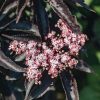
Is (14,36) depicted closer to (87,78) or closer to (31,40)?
(31,40)

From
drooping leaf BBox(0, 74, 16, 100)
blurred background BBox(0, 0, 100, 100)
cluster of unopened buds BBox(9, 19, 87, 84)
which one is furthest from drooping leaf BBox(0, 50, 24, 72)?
blurred background BBox(0, 0, 100, 100)

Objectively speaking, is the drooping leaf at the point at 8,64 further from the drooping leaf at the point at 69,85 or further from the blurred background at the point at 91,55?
the blurred background at the point at 91,55

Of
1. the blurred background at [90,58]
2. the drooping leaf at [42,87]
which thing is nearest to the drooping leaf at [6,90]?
the drooping leaf at [42,87]

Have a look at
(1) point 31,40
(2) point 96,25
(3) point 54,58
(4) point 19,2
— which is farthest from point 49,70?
(2) point 96,25

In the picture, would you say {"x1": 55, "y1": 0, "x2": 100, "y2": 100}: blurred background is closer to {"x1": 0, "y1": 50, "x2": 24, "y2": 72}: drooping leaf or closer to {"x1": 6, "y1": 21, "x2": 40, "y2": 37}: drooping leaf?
{"x1": 6, "y1": 21, "x2": 40, "y2": 37}: drooping leaf

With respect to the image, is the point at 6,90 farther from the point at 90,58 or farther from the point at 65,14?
Result: the point at 90,58

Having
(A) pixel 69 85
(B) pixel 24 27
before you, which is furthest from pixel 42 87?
(B) pixel 24 27
